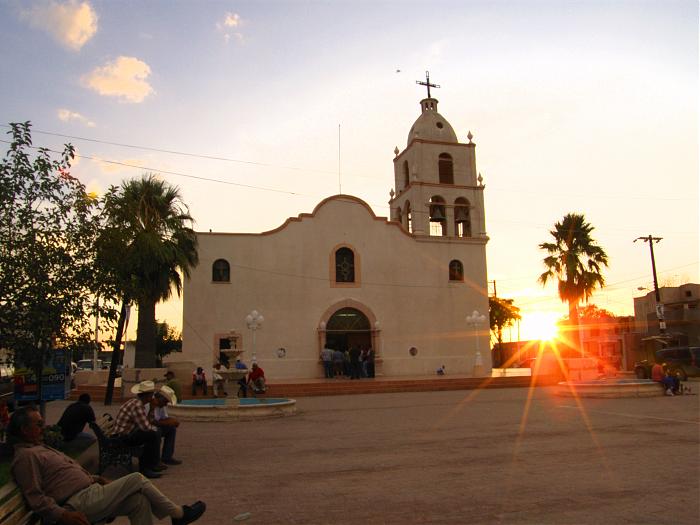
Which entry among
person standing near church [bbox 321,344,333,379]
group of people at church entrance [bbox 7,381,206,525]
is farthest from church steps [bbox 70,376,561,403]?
group of people at church entrance [bbox 7,381,206,525]

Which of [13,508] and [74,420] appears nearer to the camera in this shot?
[13,508]

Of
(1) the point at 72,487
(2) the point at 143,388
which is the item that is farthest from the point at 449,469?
(1) the point at 72,487

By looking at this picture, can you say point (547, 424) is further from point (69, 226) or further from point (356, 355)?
point (356, 355)

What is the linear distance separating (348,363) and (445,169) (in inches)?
511

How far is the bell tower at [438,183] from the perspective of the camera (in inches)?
1289

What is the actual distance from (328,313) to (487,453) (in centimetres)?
2129

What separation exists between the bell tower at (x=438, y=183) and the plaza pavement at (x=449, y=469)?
19712mm

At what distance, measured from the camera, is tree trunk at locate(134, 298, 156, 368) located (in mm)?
23750

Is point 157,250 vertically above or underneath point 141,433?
above

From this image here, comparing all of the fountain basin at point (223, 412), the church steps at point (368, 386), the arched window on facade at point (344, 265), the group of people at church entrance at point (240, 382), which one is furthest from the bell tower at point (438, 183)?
the fountain basin at point (223, 412)

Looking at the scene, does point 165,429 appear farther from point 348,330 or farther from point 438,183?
point 438,183

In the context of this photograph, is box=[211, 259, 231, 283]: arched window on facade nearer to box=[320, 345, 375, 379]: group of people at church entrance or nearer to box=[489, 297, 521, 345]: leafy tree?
box=[320, 345, 375, 379]: group of people at church entrance

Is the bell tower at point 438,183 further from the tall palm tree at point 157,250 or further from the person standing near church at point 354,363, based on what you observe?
the tall palm tree at point 157,250

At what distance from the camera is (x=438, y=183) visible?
33000 mm
